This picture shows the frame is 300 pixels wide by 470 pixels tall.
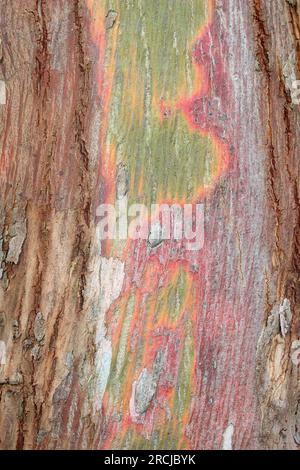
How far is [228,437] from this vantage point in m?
1.61

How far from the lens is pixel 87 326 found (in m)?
1.60

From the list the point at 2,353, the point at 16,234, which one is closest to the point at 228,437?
the point at 2,353

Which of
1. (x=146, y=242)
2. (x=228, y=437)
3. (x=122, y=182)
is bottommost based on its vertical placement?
(x=228, y=437)

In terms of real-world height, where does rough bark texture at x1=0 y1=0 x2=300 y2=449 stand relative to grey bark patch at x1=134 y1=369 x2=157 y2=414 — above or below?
above

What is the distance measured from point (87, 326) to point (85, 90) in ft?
1.61

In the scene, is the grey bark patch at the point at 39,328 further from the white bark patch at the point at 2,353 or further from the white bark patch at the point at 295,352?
the white bark patch at the point at 295,352

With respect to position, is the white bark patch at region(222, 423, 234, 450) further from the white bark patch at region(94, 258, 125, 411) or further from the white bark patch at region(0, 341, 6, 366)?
the white bark patch at region(0, 341, 6, 366)

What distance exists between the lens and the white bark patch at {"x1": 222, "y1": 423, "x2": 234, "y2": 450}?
161cm

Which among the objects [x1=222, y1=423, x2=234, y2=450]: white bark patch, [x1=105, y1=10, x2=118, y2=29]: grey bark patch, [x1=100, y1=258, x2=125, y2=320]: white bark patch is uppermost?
A: [x1=105, y1=10, x2=118, y2=29]: grey bark patch

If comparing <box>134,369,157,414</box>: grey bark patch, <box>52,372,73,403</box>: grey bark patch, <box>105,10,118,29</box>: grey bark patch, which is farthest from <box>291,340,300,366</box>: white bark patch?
<box>105,10,118,29</box>: grey bark patch

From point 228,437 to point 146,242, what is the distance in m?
0.43

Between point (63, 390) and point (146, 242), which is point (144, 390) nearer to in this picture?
point (63, 390)
